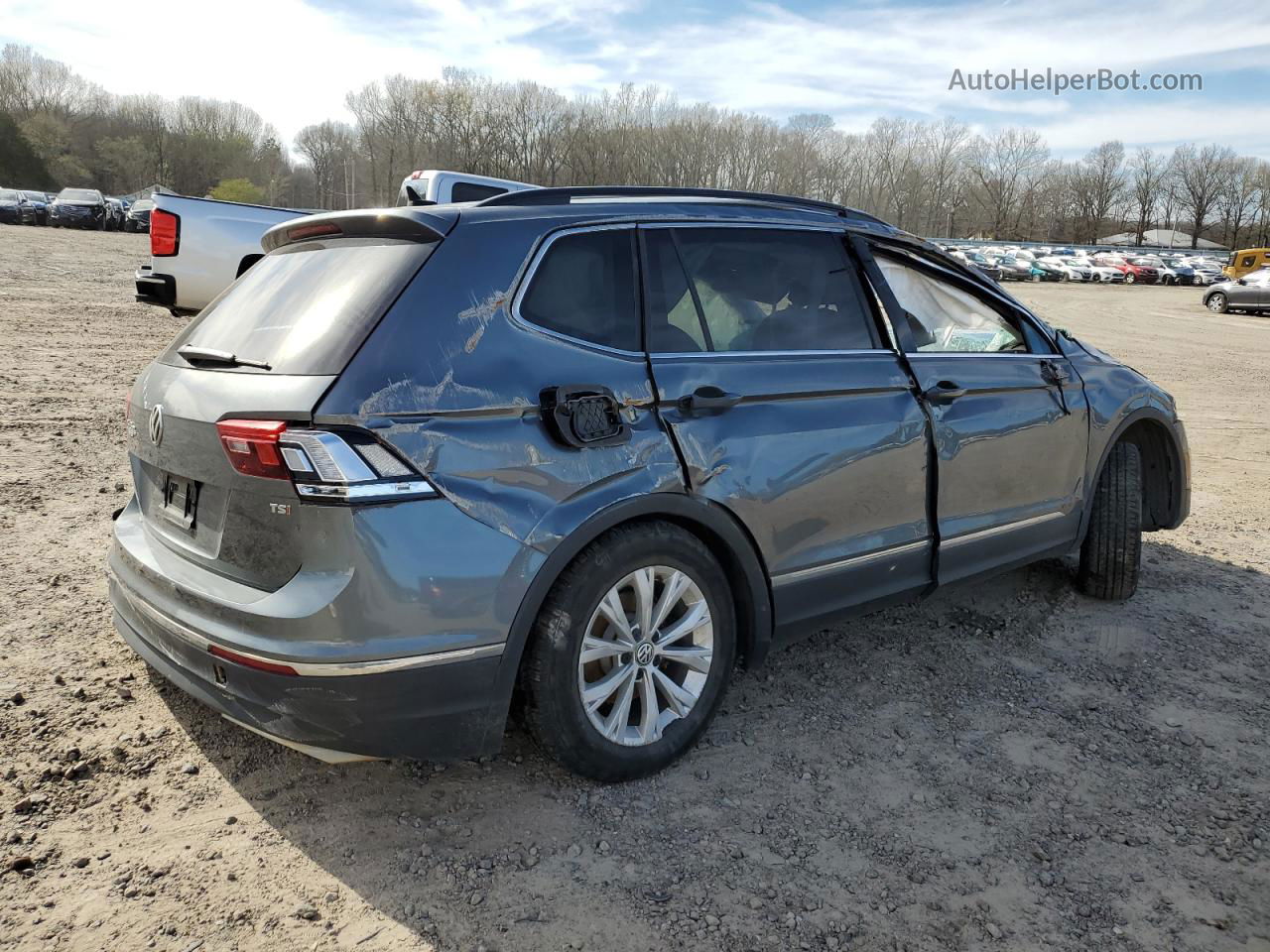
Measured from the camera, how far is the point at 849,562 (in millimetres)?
3500

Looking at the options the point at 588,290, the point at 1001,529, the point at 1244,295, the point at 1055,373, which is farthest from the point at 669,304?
the point at 1244,295

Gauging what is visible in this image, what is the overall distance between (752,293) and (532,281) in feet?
3.05

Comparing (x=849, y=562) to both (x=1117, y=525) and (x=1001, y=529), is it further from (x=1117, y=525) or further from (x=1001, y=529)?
(x=1117, y=525)

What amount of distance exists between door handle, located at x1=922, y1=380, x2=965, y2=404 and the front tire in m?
1.19

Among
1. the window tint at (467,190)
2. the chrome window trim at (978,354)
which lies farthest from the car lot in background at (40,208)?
the chrome window trim at (978,354)

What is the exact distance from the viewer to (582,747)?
2904mm

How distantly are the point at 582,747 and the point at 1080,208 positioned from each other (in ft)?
425

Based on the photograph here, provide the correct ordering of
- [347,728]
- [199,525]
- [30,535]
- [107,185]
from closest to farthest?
1. [347,728]
2. [199,525]
3. [30,535]
4. [107,185]

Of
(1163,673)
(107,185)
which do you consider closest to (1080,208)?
(107,185)

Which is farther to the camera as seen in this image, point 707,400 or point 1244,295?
point 1244,295

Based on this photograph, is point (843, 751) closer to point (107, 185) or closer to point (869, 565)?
point (869, 565)

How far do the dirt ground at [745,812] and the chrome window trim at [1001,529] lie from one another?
0.55 meters

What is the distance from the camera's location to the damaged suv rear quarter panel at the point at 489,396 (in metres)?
2.51

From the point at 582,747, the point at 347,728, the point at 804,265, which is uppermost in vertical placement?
the point at 804,265
